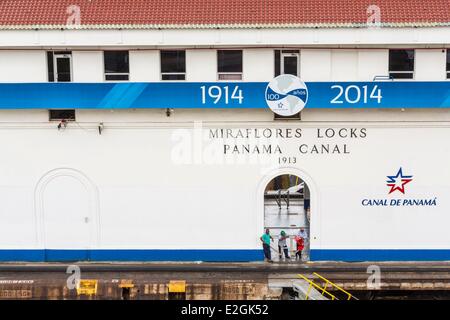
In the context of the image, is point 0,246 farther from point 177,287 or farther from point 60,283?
point 177,287

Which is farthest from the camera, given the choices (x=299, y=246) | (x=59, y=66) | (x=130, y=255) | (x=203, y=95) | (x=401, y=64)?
(x=130, y=255)

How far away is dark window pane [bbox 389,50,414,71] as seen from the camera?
2067 cm

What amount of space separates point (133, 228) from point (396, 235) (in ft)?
33.4

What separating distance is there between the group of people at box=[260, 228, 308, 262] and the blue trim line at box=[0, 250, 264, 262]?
0.31 m

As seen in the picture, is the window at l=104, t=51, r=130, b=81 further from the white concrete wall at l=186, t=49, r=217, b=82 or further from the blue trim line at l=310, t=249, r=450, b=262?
the blue trim line at l=310, t=249, r=450, b=262

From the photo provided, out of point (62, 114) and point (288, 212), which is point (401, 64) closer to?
point (288, 212)

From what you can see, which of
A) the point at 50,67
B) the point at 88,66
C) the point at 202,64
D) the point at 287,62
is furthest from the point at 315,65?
the point at 50,67

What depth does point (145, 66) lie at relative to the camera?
20734mm

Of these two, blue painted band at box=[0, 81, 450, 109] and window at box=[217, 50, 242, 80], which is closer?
blue painted band at box=[0, 81, 450, 109]

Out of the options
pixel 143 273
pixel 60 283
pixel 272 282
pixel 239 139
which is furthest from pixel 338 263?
pixel 60 283

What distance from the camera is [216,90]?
2017 cm

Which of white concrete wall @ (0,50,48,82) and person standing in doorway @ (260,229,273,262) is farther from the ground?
white concrete wall @ (0,50,48,82)

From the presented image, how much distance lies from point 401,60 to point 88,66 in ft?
39.0

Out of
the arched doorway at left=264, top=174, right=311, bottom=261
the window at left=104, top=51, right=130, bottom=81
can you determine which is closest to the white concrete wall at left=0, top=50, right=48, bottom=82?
the window at left=104, top=51, right=130, bottom=81
